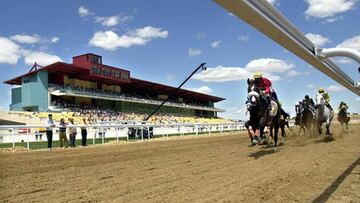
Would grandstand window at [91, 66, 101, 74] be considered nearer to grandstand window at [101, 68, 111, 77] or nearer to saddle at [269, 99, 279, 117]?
grandstand window at [101, 68, 111, 77]

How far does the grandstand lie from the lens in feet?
148

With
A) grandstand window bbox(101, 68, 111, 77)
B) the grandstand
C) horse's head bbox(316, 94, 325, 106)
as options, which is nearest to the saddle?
horse's head bbox(316, 94, 325, 106)

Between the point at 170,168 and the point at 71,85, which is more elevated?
the point at 71,85

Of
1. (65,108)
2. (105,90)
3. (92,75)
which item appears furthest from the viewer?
(105,90)

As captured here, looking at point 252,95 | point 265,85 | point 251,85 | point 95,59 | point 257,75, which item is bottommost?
point 252,95

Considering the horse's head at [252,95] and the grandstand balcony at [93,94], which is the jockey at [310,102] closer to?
the horse's head at [252,95]

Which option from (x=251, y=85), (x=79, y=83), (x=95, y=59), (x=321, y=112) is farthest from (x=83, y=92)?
(x=251, y=85)

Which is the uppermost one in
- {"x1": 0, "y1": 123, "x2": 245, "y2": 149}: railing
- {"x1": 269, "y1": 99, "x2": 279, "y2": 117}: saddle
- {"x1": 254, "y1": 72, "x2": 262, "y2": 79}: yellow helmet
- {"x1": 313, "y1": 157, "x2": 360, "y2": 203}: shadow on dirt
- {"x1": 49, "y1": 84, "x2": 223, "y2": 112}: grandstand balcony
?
{"x1": 49, "y1": 84, "x2": 223, "y2": 112}: grandstand balcony

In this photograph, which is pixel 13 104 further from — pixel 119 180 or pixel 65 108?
pixel 119 180

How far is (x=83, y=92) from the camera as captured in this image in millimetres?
47625

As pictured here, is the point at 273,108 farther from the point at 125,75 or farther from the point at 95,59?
the point at 125,75

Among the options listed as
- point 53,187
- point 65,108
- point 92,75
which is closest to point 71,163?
point 53,187

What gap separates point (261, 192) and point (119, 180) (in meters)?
2.19

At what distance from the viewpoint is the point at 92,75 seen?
164 feet
